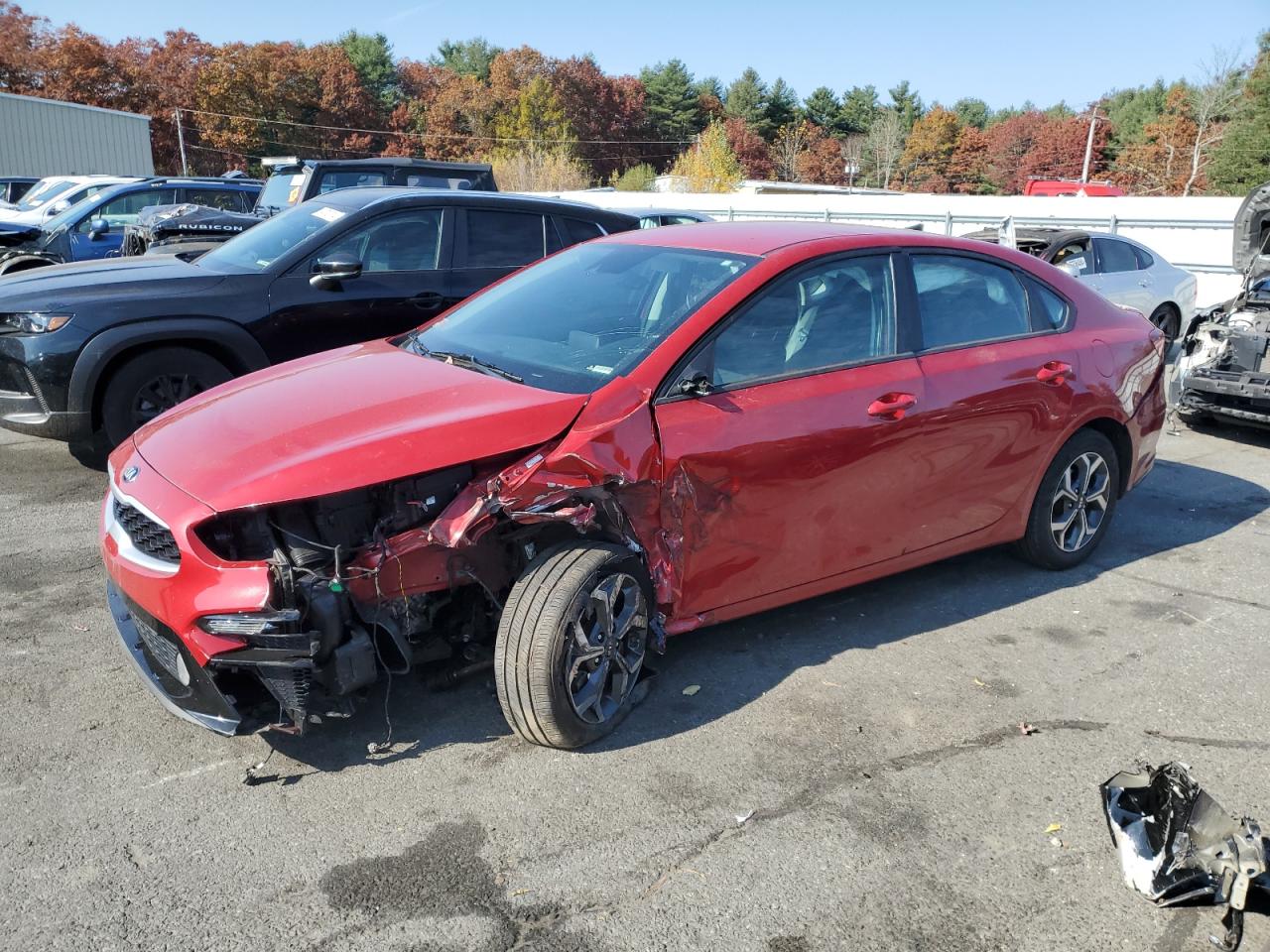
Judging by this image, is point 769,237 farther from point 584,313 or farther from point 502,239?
point 502,239

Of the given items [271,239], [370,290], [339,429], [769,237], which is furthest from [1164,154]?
[339,429]

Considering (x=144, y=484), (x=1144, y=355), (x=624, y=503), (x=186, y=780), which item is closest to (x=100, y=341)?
(x=144, y=484)

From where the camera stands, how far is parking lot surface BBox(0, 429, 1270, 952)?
8.41 ft

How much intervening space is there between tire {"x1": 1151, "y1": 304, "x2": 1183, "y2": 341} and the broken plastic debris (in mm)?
10111

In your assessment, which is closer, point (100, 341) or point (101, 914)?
point (101, 914)

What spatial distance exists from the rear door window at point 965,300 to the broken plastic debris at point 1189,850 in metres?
2.07

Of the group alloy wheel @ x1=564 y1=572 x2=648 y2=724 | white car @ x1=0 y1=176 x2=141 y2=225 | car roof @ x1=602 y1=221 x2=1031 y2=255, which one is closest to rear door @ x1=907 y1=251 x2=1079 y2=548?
car roof @ x1=602 y1=221 x2=1031 y2=255

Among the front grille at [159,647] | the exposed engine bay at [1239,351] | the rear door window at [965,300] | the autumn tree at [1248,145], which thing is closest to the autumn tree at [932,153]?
the autumn tree at [1248,145]

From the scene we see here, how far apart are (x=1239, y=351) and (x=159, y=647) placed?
8298mm

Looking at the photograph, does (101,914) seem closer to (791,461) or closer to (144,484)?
(144,484)

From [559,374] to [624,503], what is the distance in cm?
55

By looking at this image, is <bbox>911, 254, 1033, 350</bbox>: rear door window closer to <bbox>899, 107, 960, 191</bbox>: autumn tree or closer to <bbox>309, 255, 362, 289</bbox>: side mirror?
<bbox>309, 255, 362, 289</bbox>: side mirror

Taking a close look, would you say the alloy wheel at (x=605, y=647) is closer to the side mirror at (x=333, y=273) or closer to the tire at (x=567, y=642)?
the tire at (x=567, y=642)

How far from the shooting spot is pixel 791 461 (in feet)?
12.1
